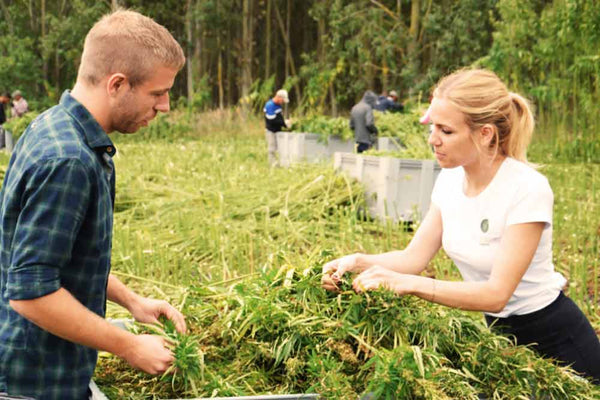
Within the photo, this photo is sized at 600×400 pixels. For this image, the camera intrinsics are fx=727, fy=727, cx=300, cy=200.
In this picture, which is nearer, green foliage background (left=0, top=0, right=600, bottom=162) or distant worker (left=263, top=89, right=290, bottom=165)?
green foliage background (left=0, top=0, right=600, bottom=162)

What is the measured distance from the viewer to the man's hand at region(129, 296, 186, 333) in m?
1.80

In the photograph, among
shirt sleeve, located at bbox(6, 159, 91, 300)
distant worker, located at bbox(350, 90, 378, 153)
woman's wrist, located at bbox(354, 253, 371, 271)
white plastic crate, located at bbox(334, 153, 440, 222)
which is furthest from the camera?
distant worker, located at bbox(350, 90, 378, 153)

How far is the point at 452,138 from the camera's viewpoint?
223 centimetres

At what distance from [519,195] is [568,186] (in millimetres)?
5393

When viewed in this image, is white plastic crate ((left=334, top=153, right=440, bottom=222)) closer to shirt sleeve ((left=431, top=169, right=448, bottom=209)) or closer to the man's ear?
shirt sleeve ((left=431, top=169, right=448, bottom=209))

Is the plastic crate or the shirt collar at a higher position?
the shirt collar

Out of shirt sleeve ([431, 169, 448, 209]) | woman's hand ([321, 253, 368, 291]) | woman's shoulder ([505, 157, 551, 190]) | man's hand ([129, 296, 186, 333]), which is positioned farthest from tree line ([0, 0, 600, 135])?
man's hand ([129, 296, 186, 333])

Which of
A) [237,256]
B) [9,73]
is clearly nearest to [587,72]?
[237,256]

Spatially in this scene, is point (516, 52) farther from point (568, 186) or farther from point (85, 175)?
point (85, 175)

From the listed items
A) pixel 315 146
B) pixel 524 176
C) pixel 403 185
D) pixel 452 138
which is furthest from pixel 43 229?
pixel 315 146

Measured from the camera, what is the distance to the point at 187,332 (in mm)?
1867

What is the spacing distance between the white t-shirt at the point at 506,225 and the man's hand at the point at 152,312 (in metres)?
0.94

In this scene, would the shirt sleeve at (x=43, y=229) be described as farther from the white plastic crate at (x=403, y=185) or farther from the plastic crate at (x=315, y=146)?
the plastic crate at (x=315, y=146)

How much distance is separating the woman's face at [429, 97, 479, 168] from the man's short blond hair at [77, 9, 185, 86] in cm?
98
